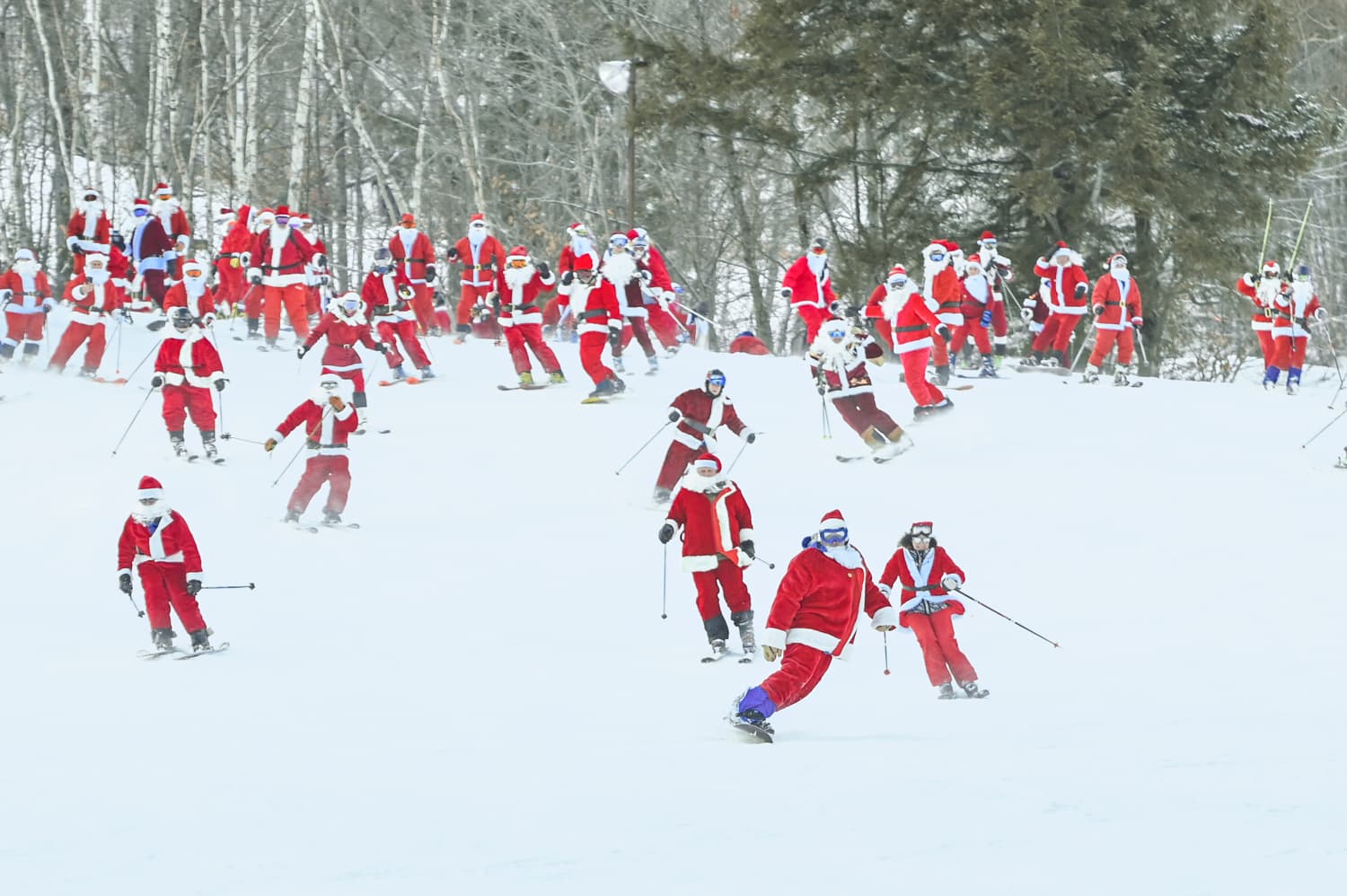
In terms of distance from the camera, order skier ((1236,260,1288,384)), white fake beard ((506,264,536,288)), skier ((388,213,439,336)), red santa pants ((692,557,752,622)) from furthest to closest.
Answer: skier ((388,213,439,336)) → skier ((1236,260,1288,384)) → white fake beard ((506,264,536,288)) → red santa pants ((692,557,752,622))

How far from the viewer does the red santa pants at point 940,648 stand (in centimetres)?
963

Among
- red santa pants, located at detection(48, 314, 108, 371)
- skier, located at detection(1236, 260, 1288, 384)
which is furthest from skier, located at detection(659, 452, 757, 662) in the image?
skier, located at detection(1236, 260, 1288, 384)

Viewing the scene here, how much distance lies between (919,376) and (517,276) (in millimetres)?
4462

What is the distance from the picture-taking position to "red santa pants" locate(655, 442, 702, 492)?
45.2 feet

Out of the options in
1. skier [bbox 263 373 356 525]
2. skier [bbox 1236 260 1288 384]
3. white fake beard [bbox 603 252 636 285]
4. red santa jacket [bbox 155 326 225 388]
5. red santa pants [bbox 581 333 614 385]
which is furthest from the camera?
skier [bbox 1236 260 1288 384]

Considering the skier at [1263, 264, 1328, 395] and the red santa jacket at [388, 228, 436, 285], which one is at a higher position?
the red santa jacket at [388, 228, 436, 285]

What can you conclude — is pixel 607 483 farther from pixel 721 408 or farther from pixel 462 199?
pixel 462 199

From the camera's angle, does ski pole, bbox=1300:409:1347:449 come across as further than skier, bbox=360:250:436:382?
No

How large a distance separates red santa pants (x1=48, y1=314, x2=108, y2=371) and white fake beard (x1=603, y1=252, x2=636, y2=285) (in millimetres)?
5515

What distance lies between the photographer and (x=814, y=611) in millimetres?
8750

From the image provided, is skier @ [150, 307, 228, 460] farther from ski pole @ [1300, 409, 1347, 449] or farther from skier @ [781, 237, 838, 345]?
ski pole @ [1300, 409, 1347, 449]

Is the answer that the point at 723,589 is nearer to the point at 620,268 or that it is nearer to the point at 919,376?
the point at 919,376

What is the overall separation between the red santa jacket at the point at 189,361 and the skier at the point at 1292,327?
11505 mm

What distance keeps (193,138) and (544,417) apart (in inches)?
488
